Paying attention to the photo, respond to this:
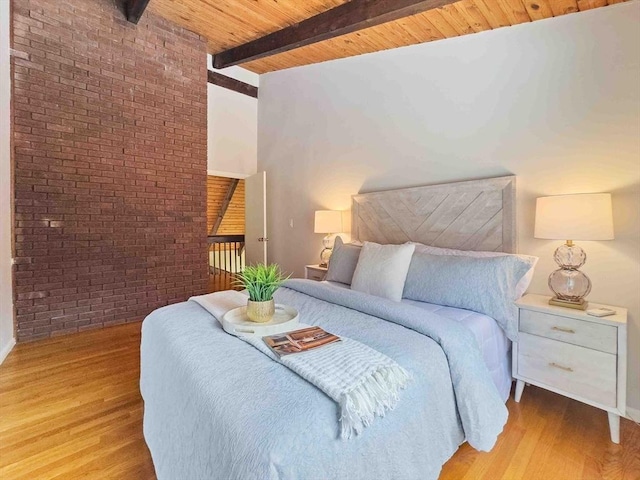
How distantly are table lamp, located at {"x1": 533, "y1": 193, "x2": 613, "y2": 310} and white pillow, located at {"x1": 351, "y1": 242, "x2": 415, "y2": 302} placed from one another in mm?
838

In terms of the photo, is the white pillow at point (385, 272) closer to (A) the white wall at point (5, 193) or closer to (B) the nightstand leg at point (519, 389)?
(B) the nightstand leg at point (519, 389)

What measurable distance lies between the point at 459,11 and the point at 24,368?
169 inches

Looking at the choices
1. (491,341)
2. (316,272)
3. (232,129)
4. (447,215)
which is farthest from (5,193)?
(491,341)

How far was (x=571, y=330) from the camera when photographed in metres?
1.75

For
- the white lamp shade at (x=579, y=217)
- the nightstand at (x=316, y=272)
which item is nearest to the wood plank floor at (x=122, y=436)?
the white lamp shade at (x=579, y=217)

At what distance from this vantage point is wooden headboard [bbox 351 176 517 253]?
235 cm

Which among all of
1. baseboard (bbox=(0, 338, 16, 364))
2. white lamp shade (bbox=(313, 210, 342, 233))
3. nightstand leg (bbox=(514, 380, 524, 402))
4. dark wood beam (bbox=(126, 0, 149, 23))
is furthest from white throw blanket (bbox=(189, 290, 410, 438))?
dark wood beam (bbox=(126, 0, 149, 23))

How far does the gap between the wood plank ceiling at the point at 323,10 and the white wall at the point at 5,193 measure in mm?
1427

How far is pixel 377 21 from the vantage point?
8.23 feet

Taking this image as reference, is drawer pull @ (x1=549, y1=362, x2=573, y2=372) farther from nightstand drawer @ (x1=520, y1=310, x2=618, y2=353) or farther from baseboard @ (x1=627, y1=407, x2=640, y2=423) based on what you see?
baseboard @ (x1=627, y1=407, x2=640, y2=423)

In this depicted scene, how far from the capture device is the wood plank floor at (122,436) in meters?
1.47

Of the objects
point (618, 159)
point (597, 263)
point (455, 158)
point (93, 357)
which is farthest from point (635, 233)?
point (93, 357)

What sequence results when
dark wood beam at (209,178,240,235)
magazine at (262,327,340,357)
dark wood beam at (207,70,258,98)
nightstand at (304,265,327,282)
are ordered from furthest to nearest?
1. dark wood beam at (209,178,240,235)
2. dark wood beam at (207,70,258,98)
3. nightstand at (304,265,327,282)
4. magazine at (262,327,340,357)

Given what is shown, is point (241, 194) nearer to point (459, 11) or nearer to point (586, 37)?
point (459, 11)
